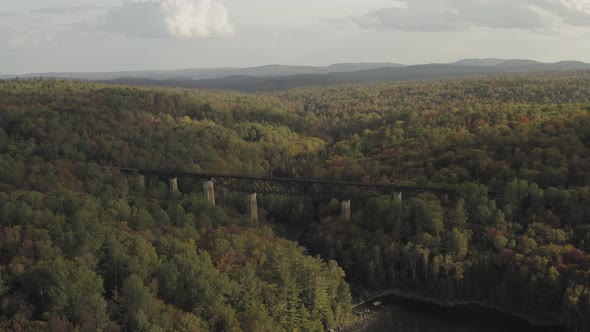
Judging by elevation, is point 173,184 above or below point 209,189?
above

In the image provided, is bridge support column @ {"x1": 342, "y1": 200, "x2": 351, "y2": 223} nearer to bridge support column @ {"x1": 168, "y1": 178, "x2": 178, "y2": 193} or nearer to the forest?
the forest

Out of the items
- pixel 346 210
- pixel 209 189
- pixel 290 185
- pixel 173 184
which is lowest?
pixel 346 210

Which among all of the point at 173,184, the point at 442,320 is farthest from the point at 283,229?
the point at 442,320

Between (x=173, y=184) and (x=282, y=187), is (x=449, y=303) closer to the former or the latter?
(x=282, y=187)

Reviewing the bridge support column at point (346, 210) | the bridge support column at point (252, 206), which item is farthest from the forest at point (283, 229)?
the bridge support column at point (252, 206)

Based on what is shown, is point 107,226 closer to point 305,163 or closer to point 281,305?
point 281,305

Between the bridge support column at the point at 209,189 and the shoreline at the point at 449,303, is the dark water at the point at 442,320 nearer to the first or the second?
the shoreline at the point at 449,303

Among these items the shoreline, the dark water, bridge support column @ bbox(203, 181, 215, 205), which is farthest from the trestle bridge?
the dark water
